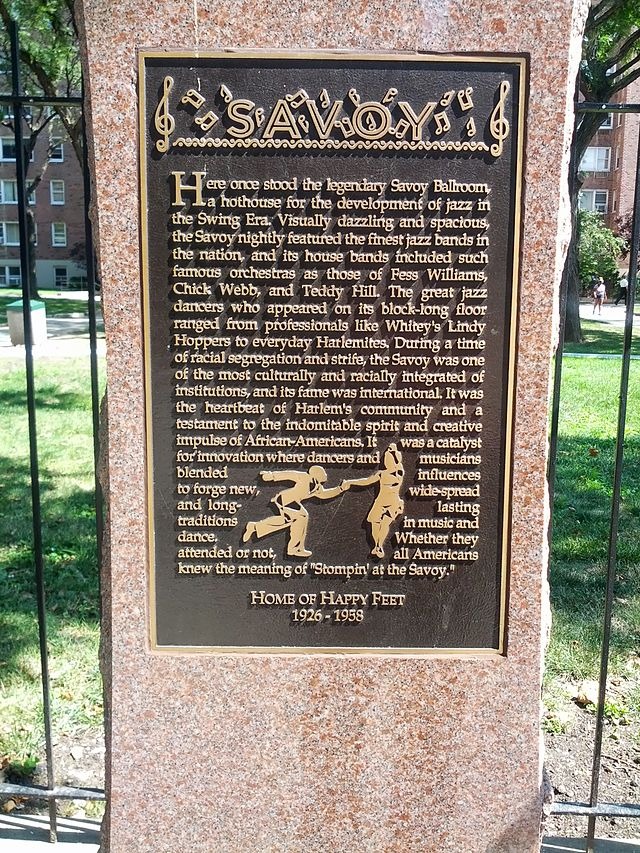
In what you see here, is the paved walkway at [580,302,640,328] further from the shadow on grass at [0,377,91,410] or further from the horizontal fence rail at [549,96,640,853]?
the horizontal fence rail at [549,96,640,853]

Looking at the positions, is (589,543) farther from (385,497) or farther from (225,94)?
(225,94)

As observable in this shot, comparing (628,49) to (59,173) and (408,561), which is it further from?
(59,173)

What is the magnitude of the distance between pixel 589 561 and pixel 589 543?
0.30m

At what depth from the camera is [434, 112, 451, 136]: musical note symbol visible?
289 centimetres

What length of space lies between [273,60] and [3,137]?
43.7 meters

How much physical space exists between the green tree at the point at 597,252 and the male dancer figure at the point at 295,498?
34.2 metres

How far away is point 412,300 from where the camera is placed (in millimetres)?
2990

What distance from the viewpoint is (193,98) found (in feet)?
9.47

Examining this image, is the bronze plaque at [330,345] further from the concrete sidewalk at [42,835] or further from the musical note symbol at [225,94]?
the concrete sidewalk at [42,835]

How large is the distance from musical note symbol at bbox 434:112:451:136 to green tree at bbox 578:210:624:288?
34.0 m

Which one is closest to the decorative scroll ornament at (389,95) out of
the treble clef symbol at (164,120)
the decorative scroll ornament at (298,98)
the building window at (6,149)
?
the decorative scroll ornament at (298,98)

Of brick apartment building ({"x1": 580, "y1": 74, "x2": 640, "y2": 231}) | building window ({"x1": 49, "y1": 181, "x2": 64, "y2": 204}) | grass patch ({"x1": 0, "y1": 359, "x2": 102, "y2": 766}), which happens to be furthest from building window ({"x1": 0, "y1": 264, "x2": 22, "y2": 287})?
grass patch ({"x1": 0, "y1": 359, "x2": 102, "y2": 766})

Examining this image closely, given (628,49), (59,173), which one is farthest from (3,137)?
(628,49)

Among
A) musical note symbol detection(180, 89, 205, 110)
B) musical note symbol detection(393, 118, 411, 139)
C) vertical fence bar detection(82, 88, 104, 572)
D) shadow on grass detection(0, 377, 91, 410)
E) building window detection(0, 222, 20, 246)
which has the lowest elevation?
shadow on grass detection(0, 377, 91, 410)
